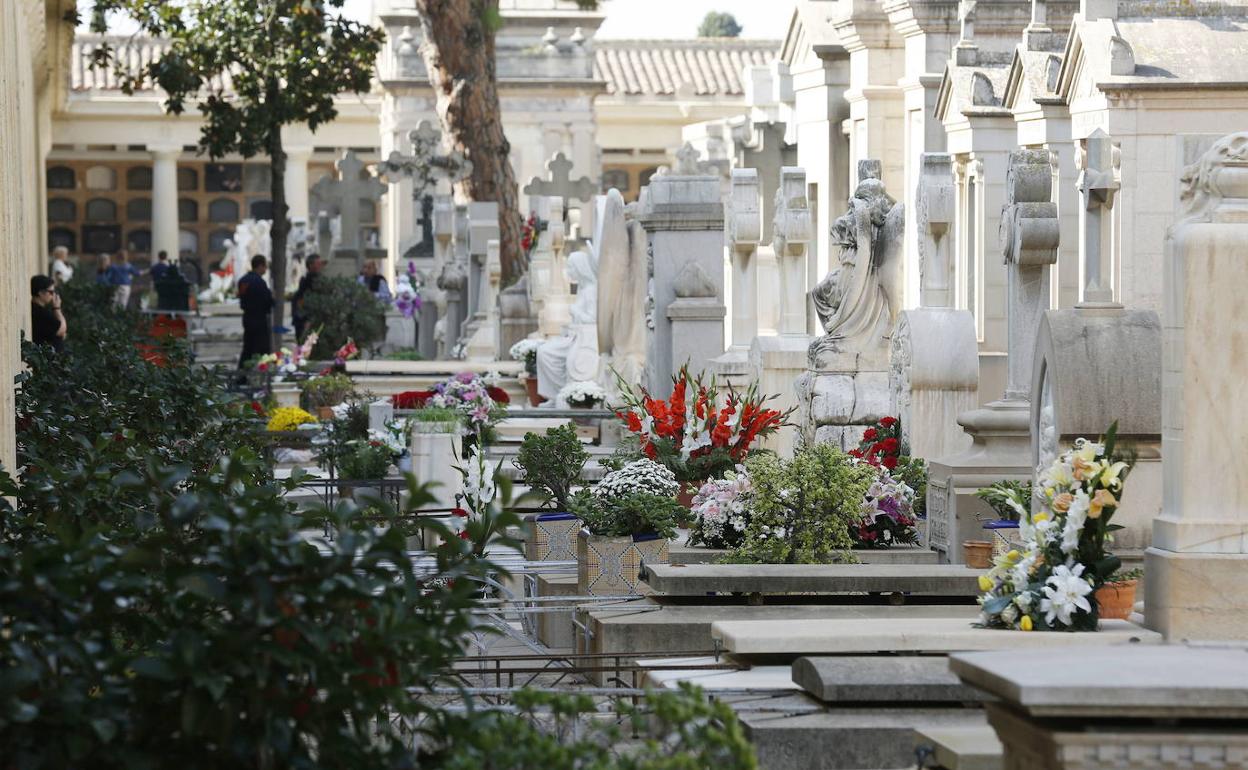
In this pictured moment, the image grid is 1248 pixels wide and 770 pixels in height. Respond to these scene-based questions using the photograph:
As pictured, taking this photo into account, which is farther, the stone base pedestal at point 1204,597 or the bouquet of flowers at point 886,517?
the bouquet of flowers at point 886,517

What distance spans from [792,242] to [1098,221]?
4321 millimetres

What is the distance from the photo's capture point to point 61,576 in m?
4.46

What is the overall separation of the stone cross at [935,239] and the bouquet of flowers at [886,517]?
149cm

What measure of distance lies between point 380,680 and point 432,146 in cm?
3104

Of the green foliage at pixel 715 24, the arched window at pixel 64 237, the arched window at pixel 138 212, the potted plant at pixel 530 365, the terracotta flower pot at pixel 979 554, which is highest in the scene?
the green foliage at pixel 715 24

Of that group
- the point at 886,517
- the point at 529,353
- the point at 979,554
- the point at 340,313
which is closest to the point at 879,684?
the point at 979,554

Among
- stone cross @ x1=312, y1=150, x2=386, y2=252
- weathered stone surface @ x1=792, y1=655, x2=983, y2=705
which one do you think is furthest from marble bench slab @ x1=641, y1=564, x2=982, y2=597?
stone cross @ x1=312, y1=150, x2=386, y2=252

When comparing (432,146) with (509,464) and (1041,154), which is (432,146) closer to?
(509,464)

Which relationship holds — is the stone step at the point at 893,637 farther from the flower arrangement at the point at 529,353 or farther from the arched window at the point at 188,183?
the arched window at the point at 188,183

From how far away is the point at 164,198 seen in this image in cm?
6225

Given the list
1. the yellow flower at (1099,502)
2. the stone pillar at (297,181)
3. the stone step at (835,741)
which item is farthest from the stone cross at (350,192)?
the stone step at (835,741)

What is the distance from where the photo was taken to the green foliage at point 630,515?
9.41m

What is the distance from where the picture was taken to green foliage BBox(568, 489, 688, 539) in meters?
9.41

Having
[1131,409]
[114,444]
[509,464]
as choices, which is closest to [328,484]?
[509,464]
